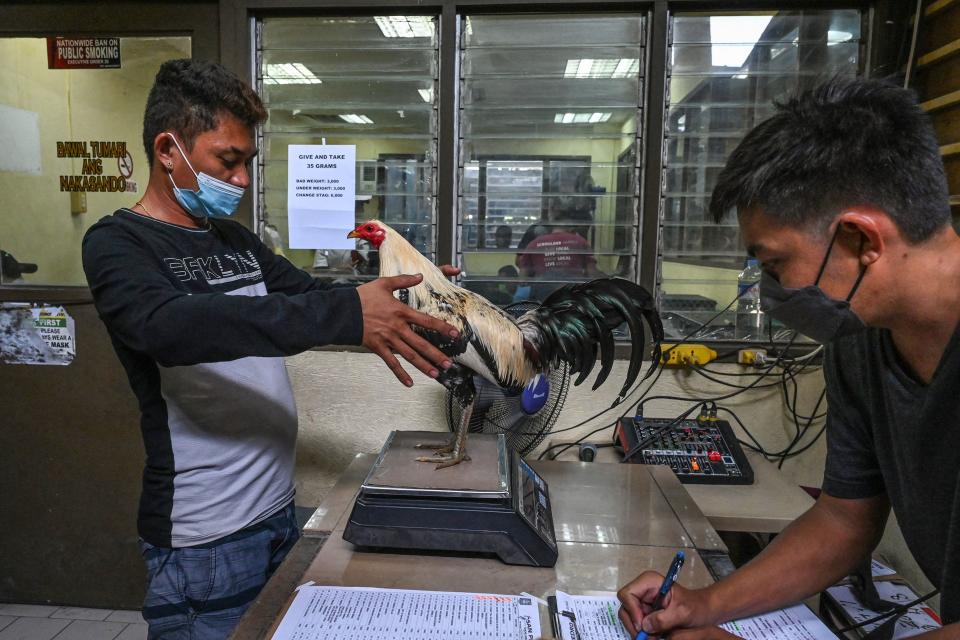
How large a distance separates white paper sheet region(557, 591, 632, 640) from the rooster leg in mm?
435

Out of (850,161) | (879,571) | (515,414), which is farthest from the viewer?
(515,414)

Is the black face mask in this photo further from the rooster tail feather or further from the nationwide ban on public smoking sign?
the nationwide ban on public smoking sign

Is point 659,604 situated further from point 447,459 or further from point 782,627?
point 447,459

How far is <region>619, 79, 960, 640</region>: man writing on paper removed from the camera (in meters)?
0.81

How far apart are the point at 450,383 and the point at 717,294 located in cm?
141

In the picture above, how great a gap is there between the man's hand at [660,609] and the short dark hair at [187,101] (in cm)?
132

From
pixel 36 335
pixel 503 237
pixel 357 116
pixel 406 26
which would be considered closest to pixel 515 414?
pixel 503 237

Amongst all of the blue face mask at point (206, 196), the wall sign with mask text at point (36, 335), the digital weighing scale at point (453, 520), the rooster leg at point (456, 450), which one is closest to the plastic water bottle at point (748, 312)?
the rooster leg at point (456, 450)

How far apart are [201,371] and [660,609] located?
1.08m

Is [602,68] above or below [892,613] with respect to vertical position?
above

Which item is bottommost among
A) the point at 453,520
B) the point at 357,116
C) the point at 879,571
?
the point at 879,571

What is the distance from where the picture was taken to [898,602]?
5.01 feet

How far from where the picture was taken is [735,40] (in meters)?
2.30

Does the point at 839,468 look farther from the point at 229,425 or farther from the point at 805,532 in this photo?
the point at 229,425
